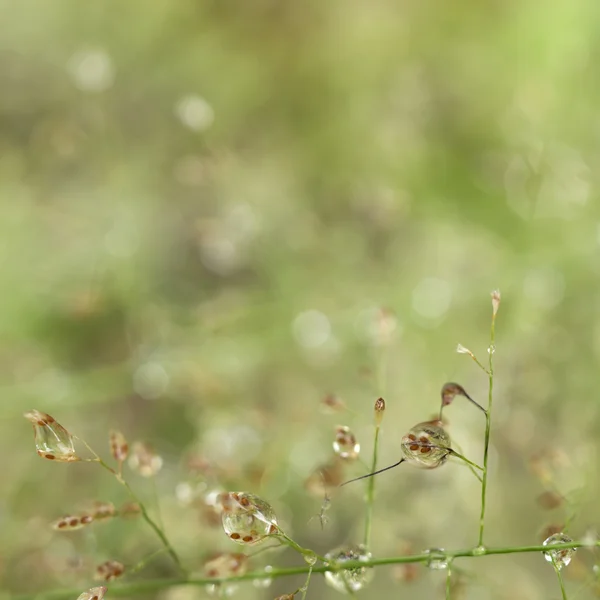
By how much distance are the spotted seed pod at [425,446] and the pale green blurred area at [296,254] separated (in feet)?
1.18

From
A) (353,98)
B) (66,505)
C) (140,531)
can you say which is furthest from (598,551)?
(353,98)

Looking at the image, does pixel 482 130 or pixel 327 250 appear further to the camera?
pixel 482 130

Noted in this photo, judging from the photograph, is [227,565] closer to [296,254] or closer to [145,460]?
[145,460]

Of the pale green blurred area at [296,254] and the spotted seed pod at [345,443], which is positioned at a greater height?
the pale green blurred area at [296,254]

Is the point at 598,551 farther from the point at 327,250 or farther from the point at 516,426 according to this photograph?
the point at 327,250

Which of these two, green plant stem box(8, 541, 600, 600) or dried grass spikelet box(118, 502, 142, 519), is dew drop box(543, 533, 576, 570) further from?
dried grass spikelet box(118, 502, 142, 519)

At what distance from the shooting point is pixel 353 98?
58.9 inches

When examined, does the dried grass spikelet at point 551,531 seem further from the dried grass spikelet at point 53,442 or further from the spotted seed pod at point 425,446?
the dried grass spikelet at point 53,442

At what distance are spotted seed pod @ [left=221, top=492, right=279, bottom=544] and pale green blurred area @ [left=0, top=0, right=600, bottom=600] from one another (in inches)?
13.3

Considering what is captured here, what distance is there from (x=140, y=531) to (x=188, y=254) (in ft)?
1.96

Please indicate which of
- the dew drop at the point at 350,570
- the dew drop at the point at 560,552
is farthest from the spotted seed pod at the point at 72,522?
the dew drop at the point at 560,552

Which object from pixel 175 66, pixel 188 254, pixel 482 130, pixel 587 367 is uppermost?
pixel 175 66

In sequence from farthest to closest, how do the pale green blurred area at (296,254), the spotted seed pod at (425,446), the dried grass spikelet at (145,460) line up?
the pale green blurred area at (296,254) < the dried grass spikelet at (145,460) < the spotted seed pod at (425,446)

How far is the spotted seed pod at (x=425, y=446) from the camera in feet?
1.68
